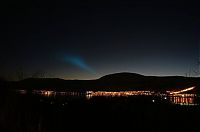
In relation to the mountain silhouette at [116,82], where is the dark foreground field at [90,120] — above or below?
below

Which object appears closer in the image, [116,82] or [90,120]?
[90,120]

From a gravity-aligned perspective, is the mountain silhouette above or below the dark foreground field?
above

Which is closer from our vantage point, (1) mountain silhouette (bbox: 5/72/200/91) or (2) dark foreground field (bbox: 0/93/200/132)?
(2) dark foreground field (bbox: 0/93/200/132)

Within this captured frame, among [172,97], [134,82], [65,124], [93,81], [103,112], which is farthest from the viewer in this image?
[93,81]

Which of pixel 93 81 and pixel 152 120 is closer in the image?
pixel 152 120

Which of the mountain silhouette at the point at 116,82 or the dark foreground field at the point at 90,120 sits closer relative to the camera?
the dark foreground field at the point at 90,120

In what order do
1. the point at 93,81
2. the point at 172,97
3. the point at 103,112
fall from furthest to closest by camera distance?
1. the point at 93,81
2. the point at 172,97
3. the point at 103,112

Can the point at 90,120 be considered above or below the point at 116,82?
below

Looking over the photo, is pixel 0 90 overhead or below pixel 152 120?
overhead

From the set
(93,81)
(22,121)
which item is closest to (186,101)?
(22,121)

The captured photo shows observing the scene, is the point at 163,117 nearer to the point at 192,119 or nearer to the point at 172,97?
the point at 192,119
